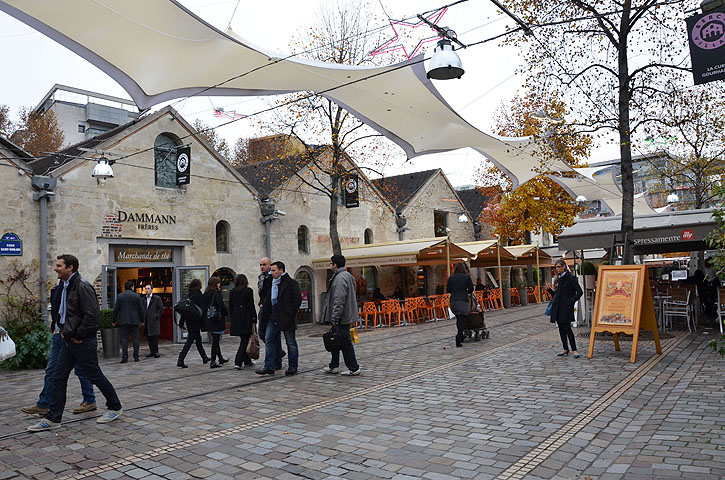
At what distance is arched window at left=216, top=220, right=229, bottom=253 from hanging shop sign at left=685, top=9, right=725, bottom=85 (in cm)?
1388

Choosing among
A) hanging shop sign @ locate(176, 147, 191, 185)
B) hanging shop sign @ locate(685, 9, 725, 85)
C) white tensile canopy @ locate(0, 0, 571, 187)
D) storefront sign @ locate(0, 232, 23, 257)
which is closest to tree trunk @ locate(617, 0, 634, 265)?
white tensile canopy @ locate(0, 0, 571, 187)

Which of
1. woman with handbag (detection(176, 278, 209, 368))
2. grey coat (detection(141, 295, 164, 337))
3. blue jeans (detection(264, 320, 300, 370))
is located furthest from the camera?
grey coat (detection(141, 295, 164, 337))

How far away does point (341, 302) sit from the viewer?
819cm

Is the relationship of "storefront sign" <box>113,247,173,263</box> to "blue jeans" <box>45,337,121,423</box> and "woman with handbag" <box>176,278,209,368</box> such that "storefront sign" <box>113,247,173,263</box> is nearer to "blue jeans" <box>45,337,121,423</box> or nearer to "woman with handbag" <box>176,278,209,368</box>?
"woman with handbag" <box>176,278,209,368</box>

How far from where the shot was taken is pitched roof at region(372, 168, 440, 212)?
26.5 meters

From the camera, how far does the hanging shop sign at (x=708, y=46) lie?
23.1 ft

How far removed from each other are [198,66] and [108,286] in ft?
33.7

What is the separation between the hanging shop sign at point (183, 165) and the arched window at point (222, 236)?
2.14 meters

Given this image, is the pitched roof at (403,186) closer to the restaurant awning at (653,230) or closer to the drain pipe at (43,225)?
the restaurant awning at (653,230)

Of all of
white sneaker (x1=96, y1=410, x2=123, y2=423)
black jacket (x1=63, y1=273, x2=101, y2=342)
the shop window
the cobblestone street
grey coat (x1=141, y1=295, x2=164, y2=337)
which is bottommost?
the cobblestone street

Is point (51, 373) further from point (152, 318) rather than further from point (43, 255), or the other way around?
point (43, 255)

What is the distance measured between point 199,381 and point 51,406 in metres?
2.95

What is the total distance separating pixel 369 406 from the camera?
20.9 feet

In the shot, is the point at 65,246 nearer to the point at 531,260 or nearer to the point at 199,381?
the point at 199,381
